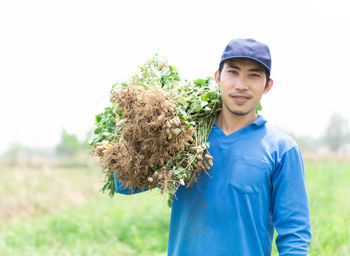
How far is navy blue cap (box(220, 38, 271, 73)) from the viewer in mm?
1776

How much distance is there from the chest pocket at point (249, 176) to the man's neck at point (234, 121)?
8.1 inches

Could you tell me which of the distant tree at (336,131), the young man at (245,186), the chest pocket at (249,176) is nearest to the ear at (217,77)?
the young man at (245,186)

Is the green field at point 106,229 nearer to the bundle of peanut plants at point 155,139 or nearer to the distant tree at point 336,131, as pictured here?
the bundle of peanut plants at point 155,139

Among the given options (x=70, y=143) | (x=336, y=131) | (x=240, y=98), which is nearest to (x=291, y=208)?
(x=240, y=98)

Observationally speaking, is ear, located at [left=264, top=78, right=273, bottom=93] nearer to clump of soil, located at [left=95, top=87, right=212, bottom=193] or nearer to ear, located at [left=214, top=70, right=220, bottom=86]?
ear, located at [left=214, top=70, right=220, bottom=86]

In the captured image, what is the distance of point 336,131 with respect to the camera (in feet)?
248

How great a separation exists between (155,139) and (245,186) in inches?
18.6

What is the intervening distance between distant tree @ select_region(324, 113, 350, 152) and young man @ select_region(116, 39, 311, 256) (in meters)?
78.2

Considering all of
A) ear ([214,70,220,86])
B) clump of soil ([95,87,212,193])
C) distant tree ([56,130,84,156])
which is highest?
ear ([214,70,220,86])

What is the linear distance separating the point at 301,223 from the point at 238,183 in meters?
0.33

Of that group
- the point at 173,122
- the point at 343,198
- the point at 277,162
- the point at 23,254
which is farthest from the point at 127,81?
the point at 343,198

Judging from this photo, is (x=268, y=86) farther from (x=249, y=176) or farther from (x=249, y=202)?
(x=249, y=202)

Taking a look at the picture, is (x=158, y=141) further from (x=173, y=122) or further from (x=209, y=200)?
(x=209, y=200)

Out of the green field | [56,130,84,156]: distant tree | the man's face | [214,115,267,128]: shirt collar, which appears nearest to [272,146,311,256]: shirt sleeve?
[214,115,267,128]: shirt collar
